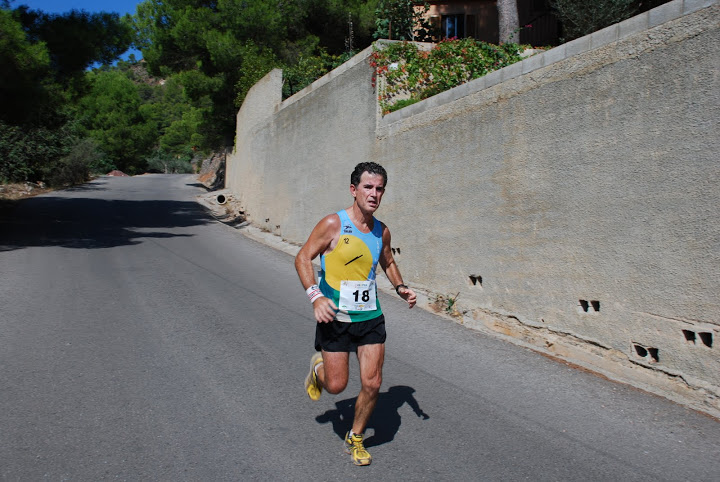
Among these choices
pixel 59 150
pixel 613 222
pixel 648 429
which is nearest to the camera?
pixel 648 429

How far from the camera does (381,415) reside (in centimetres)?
433

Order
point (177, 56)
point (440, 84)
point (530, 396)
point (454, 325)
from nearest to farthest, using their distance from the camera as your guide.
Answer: point (530, 396) < point (454, 325) < point (440, 84) < point (177, 56)

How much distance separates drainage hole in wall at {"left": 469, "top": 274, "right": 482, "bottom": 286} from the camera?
288 inches

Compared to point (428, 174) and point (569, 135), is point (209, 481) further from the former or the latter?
point (428, 174)

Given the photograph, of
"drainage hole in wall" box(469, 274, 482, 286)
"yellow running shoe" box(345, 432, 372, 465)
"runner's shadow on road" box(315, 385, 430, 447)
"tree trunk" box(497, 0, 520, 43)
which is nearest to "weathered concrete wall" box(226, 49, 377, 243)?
"drainage hole in wall" box(469, 274, 482, 286)

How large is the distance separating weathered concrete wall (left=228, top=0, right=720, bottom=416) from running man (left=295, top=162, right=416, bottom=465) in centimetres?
261

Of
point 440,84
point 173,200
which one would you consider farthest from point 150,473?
point 173,200

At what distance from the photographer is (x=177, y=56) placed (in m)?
27.9

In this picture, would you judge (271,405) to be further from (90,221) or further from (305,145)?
(90,221)

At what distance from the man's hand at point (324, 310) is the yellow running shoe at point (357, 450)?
2.60ft

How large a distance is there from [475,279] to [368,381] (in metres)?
4.12

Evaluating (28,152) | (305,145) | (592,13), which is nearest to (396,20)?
(305,145)

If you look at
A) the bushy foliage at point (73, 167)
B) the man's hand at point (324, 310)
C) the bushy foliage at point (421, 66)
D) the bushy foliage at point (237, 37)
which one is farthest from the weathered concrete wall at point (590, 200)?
the bushy foliage at point (73, 167)

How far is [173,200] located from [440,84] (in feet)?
62.4
